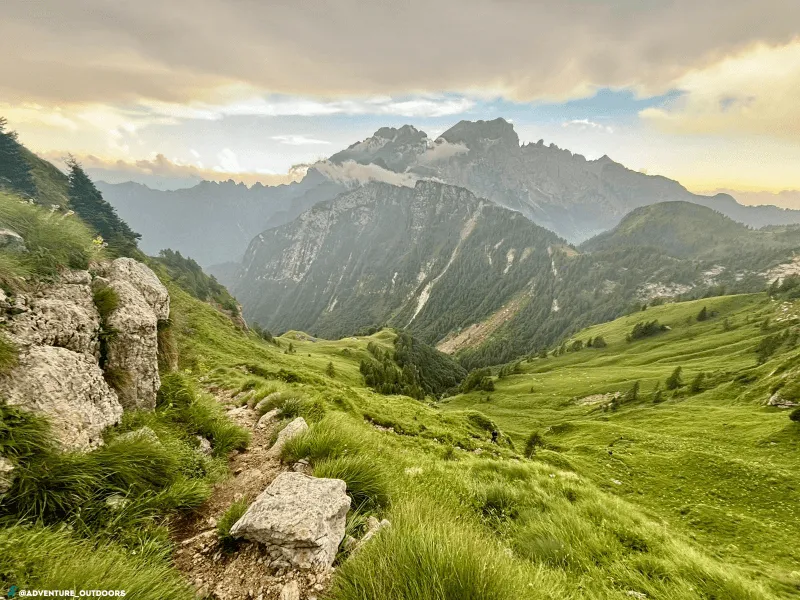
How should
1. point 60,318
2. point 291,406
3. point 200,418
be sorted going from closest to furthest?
point 60,318
point 200,418
point 291,406

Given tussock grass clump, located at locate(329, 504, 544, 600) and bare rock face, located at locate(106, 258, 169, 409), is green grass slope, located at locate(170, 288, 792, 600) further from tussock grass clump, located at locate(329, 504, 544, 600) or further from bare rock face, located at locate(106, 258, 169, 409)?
bare rock face, located at locate(106, 258, 169, 409)

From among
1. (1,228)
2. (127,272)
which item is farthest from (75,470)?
(127,272)

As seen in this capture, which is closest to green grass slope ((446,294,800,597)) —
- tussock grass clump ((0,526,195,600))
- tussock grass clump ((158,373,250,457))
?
tussock grass clump ((158,373,250,457))

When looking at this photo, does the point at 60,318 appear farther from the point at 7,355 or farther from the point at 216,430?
the point at 216,430

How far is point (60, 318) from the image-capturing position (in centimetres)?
694

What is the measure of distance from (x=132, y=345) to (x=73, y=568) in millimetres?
6714

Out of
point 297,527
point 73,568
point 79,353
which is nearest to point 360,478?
point 297,527

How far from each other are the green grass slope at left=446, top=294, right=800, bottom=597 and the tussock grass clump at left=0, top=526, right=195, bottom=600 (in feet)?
59.3

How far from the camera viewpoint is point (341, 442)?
7688 millimetres

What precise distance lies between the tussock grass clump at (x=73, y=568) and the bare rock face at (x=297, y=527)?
1.04m

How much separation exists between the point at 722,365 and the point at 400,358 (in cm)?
11342

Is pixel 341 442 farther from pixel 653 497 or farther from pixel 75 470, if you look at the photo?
pixel 653 497

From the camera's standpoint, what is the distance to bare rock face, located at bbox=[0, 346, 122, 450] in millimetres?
5199

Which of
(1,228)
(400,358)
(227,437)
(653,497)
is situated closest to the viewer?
(1,228)
